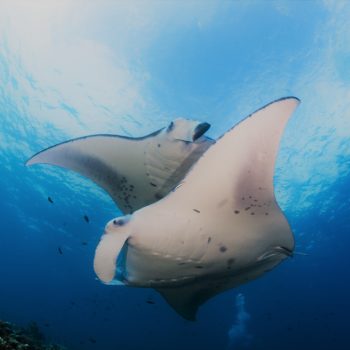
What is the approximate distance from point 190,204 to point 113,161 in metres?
1.65

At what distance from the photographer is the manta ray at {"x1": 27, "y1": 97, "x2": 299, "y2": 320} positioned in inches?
99.1

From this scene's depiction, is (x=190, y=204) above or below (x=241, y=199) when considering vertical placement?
below

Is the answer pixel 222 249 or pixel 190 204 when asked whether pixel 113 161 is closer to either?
pixel 190 204

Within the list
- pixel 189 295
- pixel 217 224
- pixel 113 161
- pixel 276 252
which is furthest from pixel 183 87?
pixel 217 224

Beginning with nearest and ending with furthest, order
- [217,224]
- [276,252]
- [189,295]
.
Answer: [217,224], [276,252], [189,295]

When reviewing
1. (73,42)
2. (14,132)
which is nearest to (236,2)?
(73,42)

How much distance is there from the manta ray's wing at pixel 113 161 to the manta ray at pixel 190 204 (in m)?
0.01

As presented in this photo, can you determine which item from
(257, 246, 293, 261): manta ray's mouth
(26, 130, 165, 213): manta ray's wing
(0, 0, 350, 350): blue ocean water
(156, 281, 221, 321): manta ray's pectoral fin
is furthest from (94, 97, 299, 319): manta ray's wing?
(26, 130, 165, 213): manta ray's wing

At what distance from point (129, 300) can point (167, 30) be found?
103 ft

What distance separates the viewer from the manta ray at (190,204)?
2518 millimetres

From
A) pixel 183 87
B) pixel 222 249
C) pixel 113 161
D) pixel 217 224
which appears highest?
pixel 183 87

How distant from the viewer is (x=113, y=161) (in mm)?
4047

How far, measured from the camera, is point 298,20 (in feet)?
30.8

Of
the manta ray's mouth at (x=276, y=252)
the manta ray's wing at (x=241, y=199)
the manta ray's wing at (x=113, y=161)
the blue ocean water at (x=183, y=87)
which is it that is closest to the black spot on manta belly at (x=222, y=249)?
the manta ray's wing at (x=241, y=199)
